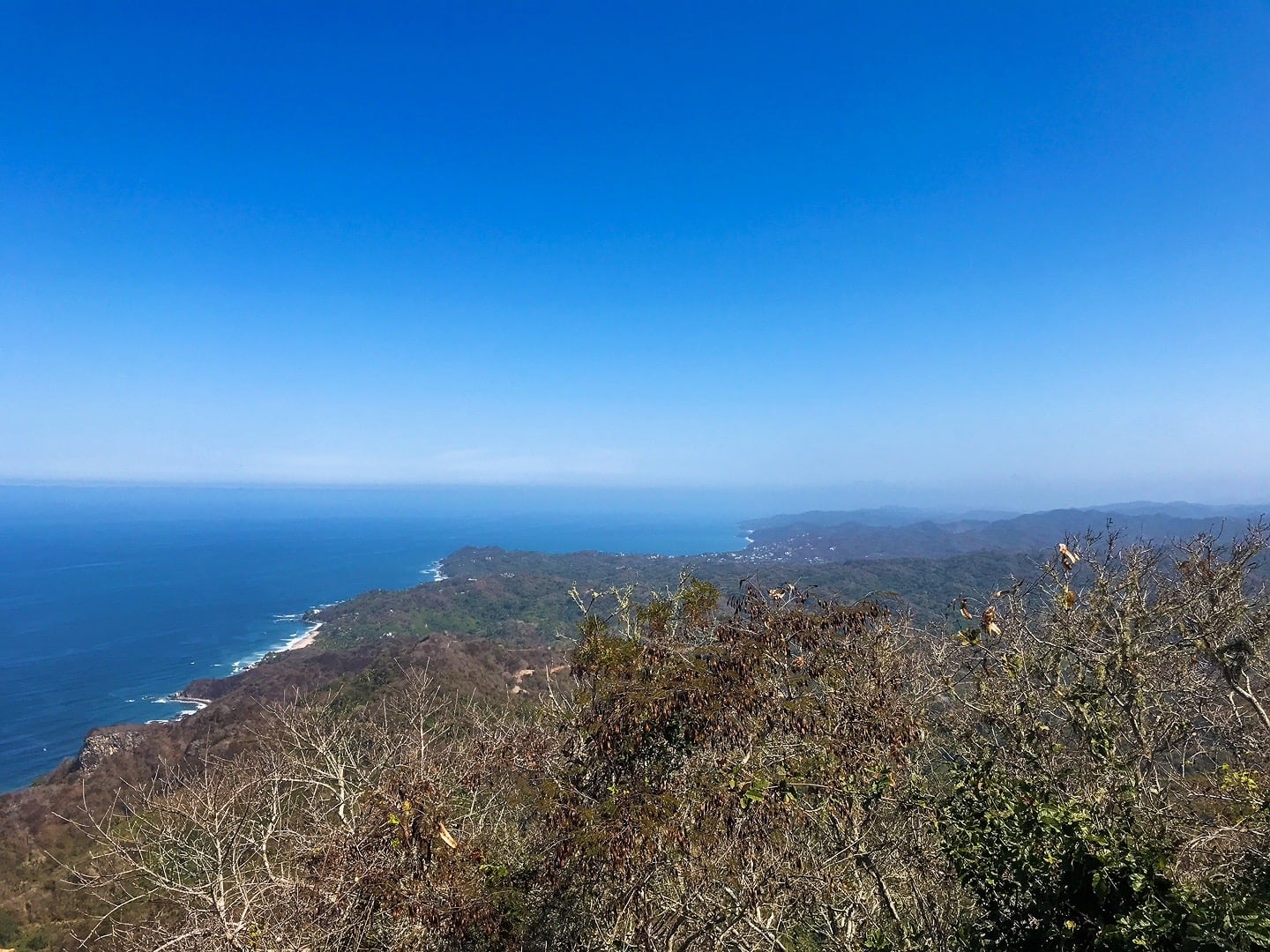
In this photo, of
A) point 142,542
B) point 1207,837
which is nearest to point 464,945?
point 1207,837

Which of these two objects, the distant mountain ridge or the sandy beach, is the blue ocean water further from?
the distant mountain ridge

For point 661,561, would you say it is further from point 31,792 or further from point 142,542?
point 142,542

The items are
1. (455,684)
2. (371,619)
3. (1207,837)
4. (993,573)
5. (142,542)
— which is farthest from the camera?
(142,542)

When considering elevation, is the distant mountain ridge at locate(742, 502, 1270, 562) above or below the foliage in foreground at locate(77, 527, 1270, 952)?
below

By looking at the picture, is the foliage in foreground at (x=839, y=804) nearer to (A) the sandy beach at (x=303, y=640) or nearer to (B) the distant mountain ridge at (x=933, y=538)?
(A) the sandy beach at (x=303, y=640)

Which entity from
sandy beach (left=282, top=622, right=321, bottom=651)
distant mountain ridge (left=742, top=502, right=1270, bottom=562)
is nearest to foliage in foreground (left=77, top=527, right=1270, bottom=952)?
sandy beach (left=282, top=622, right=321, bottom=651)

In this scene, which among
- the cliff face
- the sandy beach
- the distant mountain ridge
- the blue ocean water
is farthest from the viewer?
the distant mountain ridge
